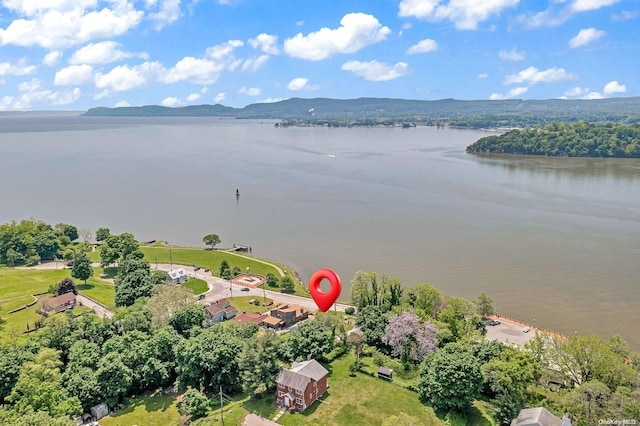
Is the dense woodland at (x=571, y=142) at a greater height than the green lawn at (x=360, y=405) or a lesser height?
greater

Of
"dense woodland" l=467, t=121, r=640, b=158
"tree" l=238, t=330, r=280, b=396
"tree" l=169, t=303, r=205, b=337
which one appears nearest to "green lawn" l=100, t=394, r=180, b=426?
"tree" l=238, t=330, r=280, b=396

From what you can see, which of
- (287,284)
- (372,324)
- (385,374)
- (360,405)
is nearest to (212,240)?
(287,284)

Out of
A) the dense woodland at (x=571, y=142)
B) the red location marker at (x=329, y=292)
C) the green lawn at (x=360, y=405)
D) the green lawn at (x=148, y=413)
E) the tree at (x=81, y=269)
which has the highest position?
the dense woodland at (x=571, y=142)

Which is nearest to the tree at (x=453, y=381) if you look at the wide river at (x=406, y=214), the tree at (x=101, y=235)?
the wide river at (x=406, y=214)

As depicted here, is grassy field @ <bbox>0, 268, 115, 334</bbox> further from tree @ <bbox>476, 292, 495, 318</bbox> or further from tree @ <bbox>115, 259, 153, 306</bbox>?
tree @ <bbox>476, 292, 495, 318</bbox>

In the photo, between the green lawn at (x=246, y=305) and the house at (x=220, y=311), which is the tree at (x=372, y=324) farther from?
the house at (x=220, y=311)

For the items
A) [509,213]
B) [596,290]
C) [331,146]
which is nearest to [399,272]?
[596,290]
